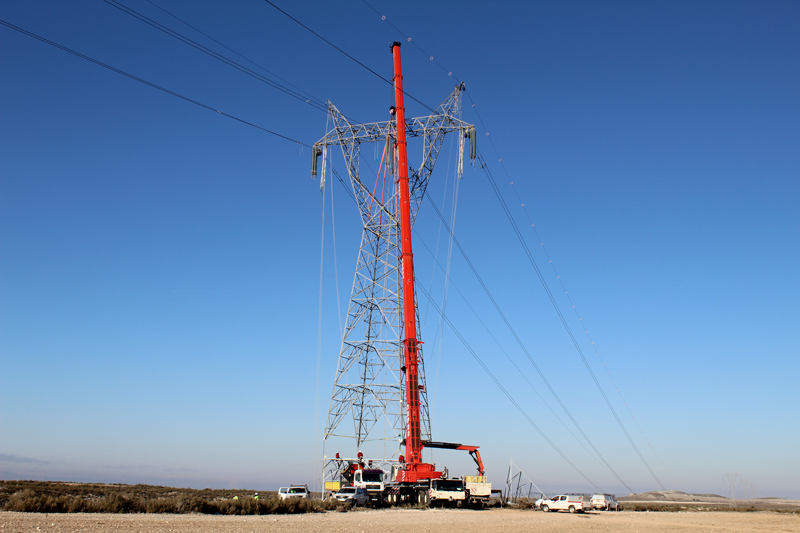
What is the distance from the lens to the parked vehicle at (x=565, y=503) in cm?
3641

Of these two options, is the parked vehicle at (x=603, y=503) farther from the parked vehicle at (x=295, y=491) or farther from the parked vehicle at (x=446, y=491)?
the parked vehicle at (x=295, y=491)

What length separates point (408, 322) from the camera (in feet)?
120

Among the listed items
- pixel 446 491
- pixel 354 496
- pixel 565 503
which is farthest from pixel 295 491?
pixel 565 503

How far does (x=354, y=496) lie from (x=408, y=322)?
34.5ft

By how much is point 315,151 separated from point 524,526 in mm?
29884

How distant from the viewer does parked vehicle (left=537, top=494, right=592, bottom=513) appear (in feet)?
119

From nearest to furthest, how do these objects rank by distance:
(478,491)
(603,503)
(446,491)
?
(446,491), (478,491), (603,503)

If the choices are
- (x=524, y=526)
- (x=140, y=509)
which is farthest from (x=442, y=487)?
(x=140, y=509)

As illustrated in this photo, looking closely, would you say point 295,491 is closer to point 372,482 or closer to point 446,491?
point 372,482

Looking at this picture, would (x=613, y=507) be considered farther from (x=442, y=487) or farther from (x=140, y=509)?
(x=140, y=509)

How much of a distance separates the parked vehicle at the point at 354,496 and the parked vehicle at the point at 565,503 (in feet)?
38.5

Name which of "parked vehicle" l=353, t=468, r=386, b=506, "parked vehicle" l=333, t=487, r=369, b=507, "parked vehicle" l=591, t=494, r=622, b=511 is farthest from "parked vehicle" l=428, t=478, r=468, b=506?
"parked vehicle" l=591, t=494, r=622, b=511

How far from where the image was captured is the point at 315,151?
4319 centimetres

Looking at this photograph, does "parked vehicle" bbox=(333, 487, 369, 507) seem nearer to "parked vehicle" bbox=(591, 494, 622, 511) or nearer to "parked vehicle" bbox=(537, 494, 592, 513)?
"parked vehicle" bbox=(537, 494, 592, 513)
